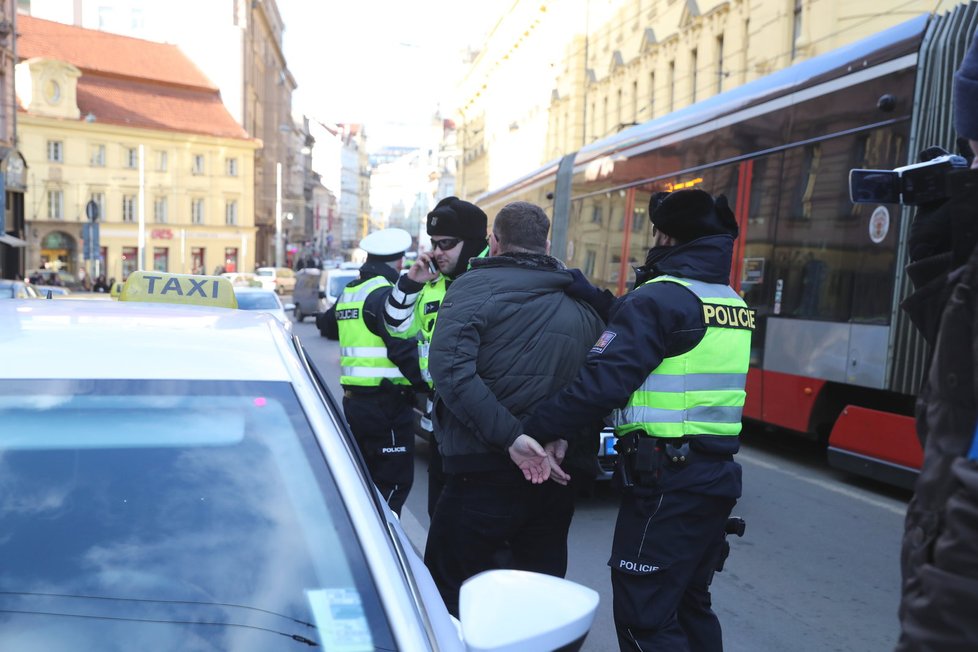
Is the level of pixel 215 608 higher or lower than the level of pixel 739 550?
higher

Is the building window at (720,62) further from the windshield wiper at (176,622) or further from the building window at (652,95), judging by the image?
the windshield wiper at (176,622)

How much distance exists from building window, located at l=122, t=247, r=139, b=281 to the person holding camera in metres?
67.4

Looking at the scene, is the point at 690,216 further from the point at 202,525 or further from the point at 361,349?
the point at 361,349

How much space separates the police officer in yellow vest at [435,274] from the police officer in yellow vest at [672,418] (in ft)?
3.40

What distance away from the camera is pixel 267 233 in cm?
8425

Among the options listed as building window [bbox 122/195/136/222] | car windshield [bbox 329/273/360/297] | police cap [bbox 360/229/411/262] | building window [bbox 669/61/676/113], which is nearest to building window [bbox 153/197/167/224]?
building window [bbox 122/195/136/222]

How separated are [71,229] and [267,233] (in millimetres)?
24320

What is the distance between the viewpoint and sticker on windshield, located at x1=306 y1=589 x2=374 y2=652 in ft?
6.30

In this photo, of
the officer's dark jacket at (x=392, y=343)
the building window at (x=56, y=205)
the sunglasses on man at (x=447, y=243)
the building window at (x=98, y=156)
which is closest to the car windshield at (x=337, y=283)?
the officer's dark jacket at (x=392, y=343)

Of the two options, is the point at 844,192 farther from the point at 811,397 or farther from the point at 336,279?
the point at 336,279

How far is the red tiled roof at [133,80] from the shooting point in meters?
64.2

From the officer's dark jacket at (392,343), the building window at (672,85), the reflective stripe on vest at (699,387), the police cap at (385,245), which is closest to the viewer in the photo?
the reflective stripe on vest at (699,387)

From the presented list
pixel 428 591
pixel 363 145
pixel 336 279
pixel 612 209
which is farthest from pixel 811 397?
pixel 363 145

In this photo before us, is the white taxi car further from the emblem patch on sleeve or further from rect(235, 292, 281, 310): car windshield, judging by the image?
rect(235, 292, 281, 310): car windshield
